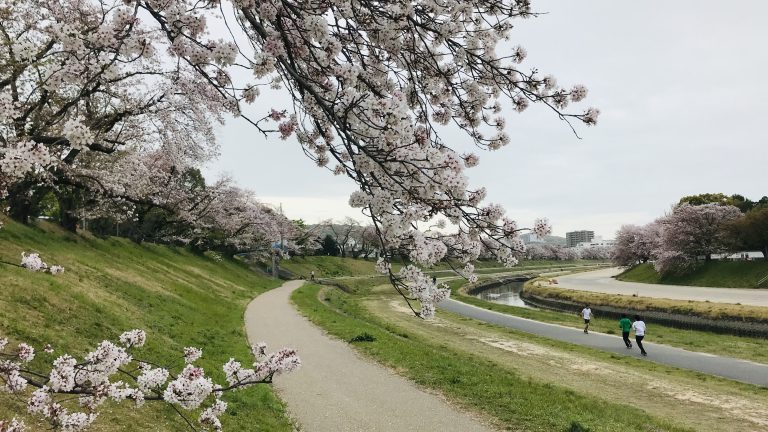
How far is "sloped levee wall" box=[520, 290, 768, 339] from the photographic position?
86.6ft

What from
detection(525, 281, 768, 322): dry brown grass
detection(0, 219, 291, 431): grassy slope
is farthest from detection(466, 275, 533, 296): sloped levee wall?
detection(0, 219, 291, 431): grassy slope

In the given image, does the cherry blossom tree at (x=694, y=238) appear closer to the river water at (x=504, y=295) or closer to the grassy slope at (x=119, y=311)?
the river water at (x=504, y=295)

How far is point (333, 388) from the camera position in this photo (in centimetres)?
1162

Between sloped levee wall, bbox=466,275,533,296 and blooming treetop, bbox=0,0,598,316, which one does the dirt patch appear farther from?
sloped levee wall, bbox=466,275,533,296

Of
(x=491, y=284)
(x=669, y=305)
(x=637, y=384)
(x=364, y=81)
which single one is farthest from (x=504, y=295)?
(x=364, y=81)

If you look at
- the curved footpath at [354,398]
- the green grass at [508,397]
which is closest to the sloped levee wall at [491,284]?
the green grass at [508,397]

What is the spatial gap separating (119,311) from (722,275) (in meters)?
57.0

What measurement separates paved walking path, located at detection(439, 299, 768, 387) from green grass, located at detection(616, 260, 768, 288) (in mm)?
28163

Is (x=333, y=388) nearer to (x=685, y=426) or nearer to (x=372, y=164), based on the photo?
(x=685, y=426)

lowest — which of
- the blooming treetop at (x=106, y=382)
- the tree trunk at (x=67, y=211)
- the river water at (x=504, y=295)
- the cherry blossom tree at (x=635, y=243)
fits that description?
the river water at (x=504, y=295)

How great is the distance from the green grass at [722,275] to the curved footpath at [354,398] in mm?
47437

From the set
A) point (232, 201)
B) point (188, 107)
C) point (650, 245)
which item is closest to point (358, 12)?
point (188, 107)

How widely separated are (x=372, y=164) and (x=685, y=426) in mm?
11336

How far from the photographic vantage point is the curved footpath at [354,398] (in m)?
9.29
